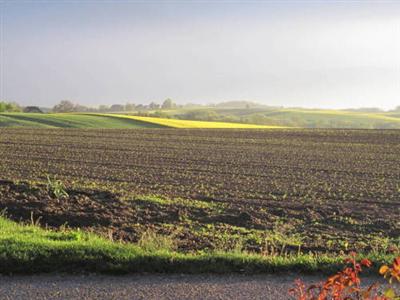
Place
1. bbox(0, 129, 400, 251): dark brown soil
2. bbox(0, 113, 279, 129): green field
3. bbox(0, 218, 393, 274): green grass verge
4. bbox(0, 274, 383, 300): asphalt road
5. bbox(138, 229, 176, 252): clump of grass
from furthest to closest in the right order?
bbox(0, 113, 279, 129): green field < bbox(0, 129, 400, 251): dark brown soil < bbox(138, 229, 176, 252): clump of grass < bbox(0, 218, 393, 274): green grass verge < bbox(0, 274, 383, 300): asphalt road

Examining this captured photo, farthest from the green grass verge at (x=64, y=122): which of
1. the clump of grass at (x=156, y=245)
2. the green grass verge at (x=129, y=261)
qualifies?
the green grass verge at (x=129, y=261)

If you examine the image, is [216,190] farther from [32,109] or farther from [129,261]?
[32,109]

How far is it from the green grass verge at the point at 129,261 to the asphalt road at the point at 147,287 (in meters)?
0.22

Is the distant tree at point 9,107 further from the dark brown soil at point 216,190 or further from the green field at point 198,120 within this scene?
the dark brown soil at point 216,190

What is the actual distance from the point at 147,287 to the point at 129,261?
89 centimetres

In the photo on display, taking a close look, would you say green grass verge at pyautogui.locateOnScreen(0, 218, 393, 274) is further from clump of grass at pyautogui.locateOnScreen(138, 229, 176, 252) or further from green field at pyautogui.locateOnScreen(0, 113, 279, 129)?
green field at pyautogui.locateOnScreen(0, 113, 279, 129)

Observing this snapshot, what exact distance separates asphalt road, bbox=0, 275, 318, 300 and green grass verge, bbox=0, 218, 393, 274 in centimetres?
22

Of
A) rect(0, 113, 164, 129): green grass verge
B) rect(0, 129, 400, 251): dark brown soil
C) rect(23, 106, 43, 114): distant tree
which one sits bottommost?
rect(0, 129, 400, 251): dark brown soil

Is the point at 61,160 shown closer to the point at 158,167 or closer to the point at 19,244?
the point at 158,167

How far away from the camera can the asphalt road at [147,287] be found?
6.05 m

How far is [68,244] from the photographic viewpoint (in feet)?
26.0

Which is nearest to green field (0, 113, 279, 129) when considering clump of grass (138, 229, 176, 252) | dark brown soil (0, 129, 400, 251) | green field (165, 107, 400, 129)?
green field (165, 107, 400, 129)

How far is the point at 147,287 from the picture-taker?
20.8ft

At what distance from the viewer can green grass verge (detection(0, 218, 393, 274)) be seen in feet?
23.0
